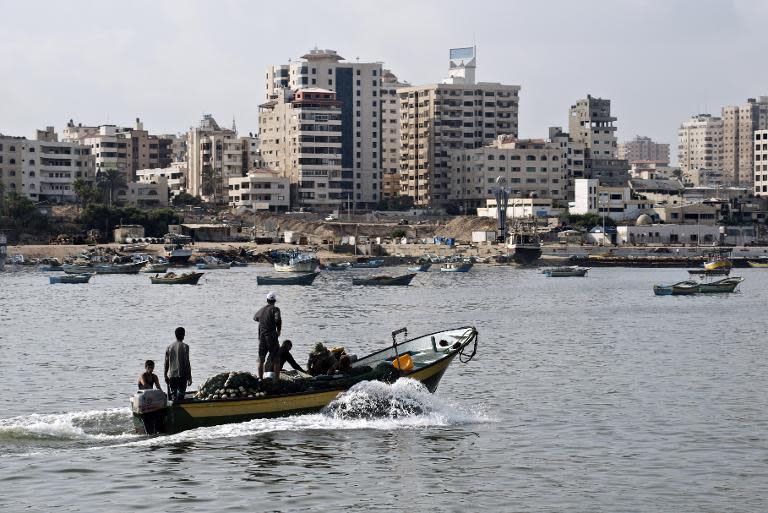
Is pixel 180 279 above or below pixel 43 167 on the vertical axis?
below

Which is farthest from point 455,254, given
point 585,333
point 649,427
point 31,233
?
point 649,427

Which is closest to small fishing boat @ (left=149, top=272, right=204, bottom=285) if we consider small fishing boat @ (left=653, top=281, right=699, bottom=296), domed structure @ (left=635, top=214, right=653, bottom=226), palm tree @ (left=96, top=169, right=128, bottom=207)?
small fishing boat @ (left=653, top=281, right=699, bottom=296)

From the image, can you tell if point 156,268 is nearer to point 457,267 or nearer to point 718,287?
point 457,267

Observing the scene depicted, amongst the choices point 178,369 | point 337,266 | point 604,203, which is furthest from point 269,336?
point 604,203

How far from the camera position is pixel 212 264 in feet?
498

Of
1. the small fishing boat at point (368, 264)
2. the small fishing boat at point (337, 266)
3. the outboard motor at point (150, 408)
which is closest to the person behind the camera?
the outboard motor at point (150, 408)

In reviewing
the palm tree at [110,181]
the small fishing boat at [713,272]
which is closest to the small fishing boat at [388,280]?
the small fishing boat at [713,272]

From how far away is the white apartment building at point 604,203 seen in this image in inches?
7436

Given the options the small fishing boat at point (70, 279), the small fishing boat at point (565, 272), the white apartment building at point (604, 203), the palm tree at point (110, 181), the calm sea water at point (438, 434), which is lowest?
the small fishing boat at point (565, 272)

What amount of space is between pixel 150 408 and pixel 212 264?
123259 millimetres

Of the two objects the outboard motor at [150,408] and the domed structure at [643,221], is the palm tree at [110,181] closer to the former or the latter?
the domed structure at [643,221]

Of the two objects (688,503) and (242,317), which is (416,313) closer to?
(242,317)

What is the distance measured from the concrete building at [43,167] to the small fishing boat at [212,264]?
44.6 metres

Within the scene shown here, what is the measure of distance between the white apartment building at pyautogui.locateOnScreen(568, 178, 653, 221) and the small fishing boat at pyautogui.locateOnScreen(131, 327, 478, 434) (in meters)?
156
